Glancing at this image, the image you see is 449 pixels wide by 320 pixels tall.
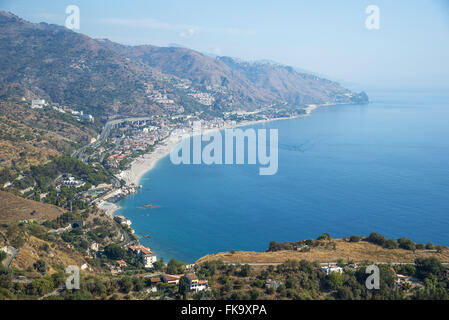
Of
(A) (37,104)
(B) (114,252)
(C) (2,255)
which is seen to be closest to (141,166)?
(A) (37,104)

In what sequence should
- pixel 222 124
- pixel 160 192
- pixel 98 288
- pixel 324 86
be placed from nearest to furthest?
pixel 98 288 → pixel 160 192 → pixel 222 124 → pixel 324 86

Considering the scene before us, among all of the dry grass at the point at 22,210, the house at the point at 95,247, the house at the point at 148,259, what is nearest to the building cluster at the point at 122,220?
the dry grass at the point at 22,210

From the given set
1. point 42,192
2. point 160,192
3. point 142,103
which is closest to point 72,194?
point 42,192

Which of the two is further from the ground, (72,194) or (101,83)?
(101,83)

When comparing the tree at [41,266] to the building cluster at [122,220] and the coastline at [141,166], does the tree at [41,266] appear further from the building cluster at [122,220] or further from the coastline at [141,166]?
the coastline at [141,166]

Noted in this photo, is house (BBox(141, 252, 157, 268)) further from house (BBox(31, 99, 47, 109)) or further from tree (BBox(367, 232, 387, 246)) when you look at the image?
house (BBox(31, 99, 47, 109))
